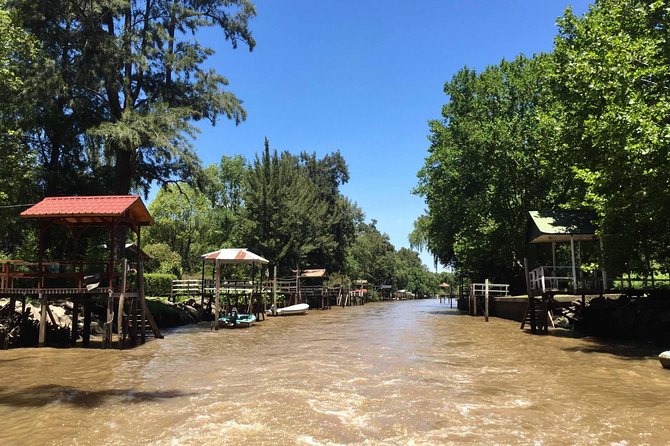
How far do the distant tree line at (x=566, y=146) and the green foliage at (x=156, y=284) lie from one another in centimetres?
Answer: 2322

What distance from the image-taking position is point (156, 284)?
40.8 metres

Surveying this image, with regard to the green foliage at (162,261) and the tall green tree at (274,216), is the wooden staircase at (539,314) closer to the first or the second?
the tall green tree at (274,216)

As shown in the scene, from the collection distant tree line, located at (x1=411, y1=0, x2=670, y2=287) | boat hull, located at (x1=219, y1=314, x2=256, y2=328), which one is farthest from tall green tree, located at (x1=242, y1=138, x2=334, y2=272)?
boat hull, located at (x1=219, y1=314, x2=256, y2=328)

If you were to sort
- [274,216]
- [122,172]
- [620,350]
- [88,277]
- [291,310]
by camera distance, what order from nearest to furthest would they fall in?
1. [620,350]
2. [88,277]
3. [122,172]
4. [291,310]
5. [274,216]

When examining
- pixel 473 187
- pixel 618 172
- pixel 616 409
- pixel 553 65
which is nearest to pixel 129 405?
pixel 616 409

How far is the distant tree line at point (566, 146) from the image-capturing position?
1440 centimetres

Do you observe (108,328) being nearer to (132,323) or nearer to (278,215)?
(132,323)

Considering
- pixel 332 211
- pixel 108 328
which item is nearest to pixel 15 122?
pixel 108 328

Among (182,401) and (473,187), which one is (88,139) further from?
(473,187)

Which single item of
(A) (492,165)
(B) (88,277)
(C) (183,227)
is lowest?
(B) (88,277)

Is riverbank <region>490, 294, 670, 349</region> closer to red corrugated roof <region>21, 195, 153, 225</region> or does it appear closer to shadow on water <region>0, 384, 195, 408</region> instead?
shadow on water <region>0, 384, 195, 408</region>

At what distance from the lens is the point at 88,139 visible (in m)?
27.1

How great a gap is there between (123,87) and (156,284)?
64.7 feet

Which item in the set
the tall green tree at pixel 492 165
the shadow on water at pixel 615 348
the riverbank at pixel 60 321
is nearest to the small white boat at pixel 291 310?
the riverbank at pixel 60 321
